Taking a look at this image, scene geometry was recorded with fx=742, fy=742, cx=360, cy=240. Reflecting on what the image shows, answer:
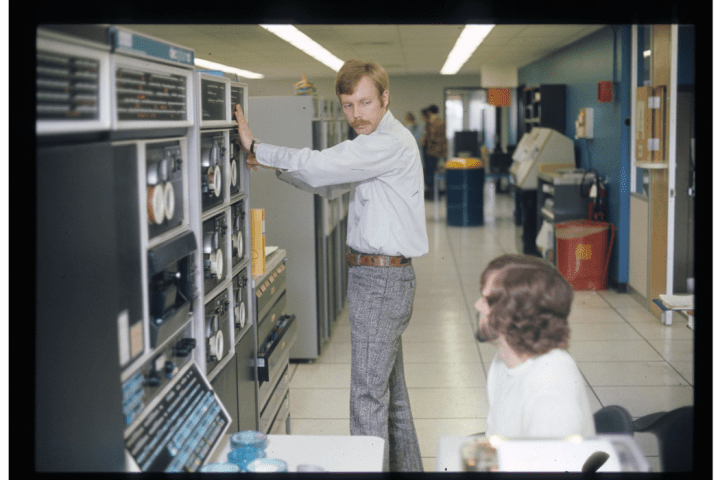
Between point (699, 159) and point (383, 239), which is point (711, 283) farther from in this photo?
point (383, 239)

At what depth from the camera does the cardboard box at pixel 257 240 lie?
2.92m

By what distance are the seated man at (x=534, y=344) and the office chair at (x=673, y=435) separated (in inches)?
13.9

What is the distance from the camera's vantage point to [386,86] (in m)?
2.69

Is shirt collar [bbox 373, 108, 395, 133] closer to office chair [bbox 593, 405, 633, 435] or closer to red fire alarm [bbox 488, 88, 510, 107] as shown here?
office chair [bbox 593, 405, 633, 435]

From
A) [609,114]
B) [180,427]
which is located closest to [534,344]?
[180,427]

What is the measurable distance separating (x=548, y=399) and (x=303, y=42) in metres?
7.01

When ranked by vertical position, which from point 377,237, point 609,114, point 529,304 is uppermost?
point 609,114

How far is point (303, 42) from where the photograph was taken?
26.9ft

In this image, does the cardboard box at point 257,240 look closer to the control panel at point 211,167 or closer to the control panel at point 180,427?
the control panel at point 211,167

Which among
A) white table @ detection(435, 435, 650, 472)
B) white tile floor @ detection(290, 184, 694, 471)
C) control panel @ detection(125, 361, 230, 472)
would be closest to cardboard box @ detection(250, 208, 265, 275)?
control panel @ detection(125, 361, 230, 472)

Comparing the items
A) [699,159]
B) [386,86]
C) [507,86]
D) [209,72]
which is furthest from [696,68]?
[507,86]

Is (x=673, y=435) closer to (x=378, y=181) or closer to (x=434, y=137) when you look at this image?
(x=378, y=181)

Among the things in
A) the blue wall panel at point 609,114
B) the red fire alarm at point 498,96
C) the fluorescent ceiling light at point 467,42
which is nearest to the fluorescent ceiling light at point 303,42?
the fluorescent ceiling light at point 467,42

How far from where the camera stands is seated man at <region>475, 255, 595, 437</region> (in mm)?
1763
